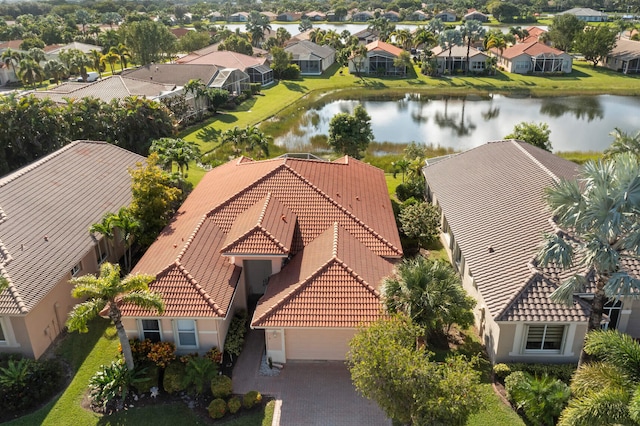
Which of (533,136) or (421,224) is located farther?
(533,136)

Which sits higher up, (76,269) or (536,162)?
(536,162)

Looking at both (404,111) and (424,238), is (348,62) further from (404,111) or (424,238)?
(424,238)

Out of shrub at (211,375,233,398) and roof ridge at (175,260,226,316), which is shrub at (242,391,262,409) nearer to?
shrub at (211,375,233,398)

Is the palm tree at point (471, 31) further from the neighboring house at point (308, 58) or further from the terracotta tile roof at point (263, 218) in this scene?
the terracotta tile roof at point (263, 218)

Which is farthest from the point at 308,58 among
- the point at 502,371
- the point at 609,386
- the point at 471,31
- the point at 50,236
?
the point at 609,386

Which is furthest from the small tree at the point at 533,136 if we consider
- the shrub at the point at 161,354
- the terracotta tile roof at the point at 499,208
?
the shrub at the point at 161,354

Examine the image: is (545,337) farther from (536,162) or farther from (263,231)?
(263,231)
